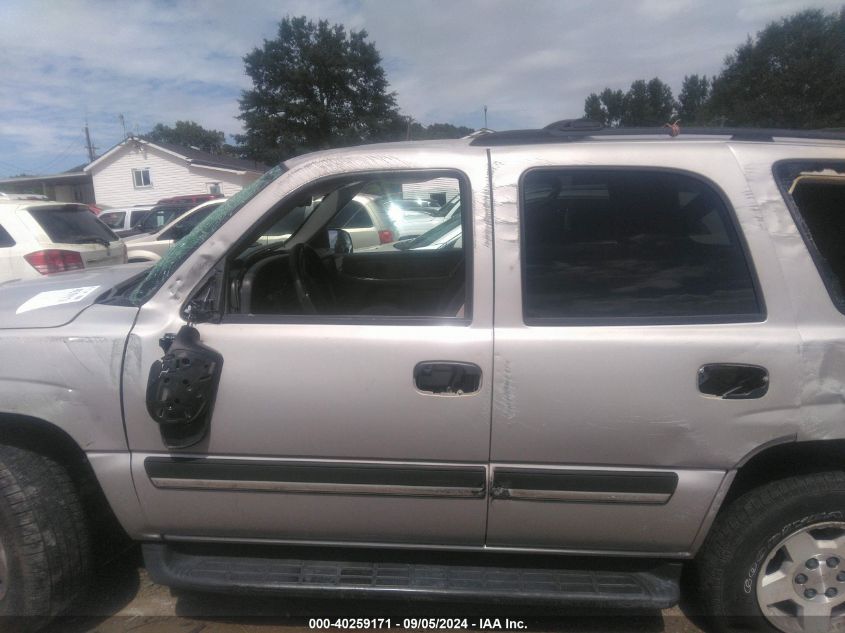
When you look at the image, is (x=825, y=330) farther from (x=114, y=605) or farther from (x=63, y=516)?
(x=114, y=605)

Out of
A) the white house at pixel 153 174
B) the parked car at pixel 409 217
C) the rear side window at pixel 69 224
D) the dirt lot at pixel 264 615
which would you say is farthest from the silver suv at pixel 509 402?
the white house at pixel 153 174

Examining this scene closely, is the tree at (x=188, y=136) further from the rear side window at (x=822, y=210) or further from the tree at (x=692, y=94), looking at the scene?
the rear side window at (x=822, y=210)

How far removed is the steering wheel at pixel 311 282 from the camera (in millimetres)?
2678

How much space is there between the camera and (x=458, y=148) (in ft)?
7.18

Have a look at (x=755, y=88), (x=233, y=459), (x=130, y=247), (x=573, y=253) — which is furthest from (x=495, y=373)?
(x=755, y=88)

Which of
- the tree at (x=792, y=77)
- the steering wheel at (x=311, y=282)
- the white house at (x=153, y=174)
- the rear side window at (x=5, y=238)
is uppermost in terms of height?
the tree at (x=792, y=77)

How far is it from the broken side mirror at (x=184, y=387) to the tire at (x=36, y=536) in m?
0.54

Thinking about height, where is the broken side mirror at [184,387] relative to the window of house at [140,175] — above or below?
below

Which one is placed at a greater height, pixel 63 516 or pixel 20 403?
pixel 20 403

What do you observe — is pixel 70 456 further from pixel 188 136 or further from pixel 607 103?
pixel 188 136

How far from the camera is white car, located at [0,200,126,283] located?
6.33 m

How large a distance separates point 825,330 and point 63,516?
9.09ft

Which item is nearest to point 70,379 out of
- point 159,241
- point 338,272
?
point 338,272

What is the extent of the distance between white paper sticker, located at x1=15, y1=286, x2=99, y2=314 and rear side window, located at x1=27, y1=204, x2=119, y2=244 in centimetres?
481
